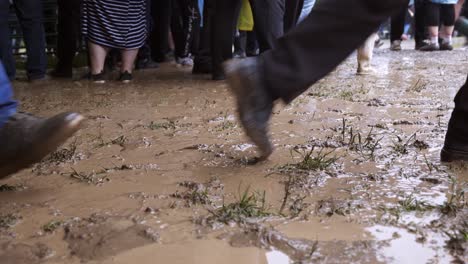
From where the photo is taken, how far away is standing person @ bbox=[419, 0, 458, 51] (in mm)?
7273

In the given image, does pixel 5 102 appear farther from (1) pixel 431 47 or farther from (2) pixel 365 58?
(1) pixel 431 47

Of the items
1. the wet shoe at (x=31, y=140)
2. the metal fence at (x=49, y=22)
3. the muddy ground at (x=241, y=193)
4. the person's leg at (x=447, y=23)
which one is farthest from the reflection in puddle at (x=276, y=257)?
the person's leg at (x=447, y=23)

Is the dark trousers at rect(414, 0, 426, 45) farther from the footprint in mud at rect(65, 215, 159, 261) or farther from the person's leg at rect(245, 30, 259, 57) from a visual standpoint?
the footprint in mud at rect(65, 215, 159, 261)

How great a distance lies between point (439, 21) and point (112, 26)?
509cm

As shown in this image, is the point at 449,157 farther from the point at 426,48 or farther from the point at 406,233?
the point at 426,48

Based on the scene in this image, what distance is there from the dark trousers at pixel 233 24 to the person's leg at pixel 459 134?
2040 millimetres

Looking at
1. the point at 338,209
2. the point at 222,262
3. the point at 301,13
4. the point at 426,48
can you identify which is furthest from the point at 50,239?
the point at 426,48

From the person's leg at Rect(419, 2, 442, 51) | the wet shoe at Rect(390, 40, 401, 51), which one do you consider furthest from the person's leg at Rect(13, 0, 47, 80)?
the wet shoe at Rect(390, 40, 401, 51)

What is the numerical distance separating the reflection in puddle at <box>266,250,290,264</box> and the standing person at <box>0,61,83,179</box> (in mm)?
730

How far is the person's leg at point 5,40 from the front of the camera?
408 cm

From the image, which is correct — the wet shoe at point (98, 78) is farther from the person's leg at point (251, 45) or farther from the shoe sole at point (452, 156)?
the shoe sole at point (452, 156)

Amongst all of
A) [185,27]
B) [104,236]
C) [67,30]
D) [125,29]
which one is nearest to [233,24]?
[125,29]

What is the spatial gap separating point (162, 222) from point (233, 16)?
114 inches

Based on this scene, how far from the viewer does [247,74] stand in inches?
67.1
